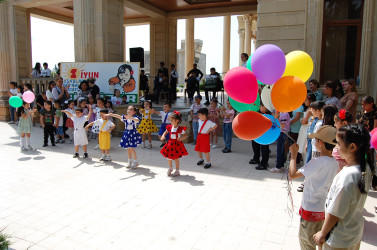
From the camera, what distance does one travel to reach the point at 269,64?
3299mm

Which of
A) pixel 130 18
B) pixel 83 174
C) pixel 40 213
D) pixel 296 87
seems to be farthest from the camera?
pixel 130 18

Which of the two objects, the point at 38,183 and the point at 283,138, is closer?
the point at 38,183

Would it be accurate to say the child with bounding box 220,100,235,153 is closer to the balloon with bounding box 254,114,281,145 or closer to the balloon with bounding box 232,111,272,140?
the balloon with bounding box 254,114,281,145

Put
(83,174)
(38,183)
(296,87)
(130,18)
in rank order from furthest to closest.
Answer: (130,18)
(83,174)
(38,183)
(296,87)

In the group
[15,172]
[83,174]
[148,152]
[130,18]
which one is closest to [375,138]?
[83,174]

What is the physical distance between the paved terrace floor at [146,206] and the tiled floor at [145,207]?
0.01m

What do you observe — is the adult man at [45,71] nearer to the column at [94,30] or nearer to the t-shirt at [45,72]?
the t-shirt at [45,72]

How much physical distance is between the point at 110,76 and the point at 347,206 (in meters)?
10.4

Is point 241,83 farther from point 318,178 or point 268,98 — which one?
point 318,178

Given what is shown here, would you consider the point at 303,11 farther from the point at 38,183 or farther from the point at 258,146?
the point at 38,183

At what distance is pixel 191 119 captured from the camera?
9.65m

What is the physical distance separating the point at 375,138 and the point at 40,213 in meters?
4.64

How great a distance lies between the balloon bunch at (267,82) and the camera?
317 centimetres

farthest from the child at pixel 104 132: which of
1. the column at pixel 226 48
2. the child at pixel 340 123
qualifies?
the column at pixel 226 48
